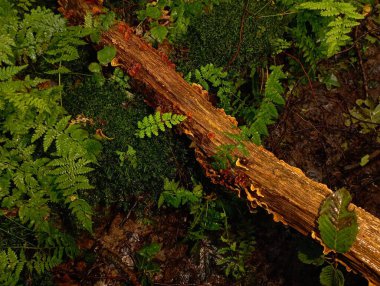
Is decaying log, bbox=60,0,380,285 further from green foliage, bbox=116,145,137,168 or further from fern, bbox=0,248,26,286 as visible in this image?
fern, bbox=0,248,26,286

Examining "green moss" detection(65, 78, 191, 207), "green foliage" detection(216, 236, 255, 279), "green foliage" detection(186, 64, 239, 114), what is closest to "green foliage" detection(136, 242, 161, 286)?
"green moss" detection(65, 78, 191, 207)

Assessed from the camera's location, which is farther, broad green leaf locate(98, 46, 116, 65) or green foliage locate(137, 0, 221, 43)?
green foliage locate(137, 0, 221, 43)

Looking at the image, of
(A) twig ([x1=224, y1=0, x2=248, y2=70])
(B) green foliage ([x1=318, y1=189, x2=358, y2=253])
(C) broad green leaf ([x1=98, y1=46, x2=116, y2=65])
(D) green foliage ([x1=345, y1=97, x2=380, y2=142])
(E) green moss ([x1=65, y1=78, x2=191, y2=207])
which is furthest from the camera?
(D) green foliage ([x1=345, y1=97, x2=380, y2=142])

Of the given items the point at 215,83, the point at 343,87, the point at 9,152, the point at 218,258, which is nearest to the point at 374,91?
the point at 343,87

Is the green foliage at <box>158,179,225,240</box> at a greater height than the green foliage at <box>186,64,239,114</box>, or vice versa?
the green foliage at <box>186,64,239,114</box>

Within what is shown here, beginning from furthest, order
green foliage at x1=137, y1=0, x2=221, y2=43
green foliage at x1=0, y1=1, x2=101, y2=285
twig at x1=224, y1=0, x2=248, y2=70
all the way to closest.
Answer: twig at x1=224, y1=0, x2=248, y2=70 → green foliage at x1=137, y1=0, x2=221, y2=43 → green foliage at x1=0, y1=1, x2=101, y2=285

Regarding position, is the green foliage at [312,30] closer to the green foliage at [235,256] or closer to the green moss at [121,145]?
the green moss at [121,145]

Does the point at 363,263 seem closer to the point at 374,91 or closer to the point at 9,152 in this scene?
the point at 374,91

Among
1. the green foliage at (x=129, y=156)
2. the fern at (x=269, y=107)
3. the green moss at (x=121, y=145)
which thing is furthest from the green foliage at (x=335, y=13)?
the green foliage at (x=129, y=156)
